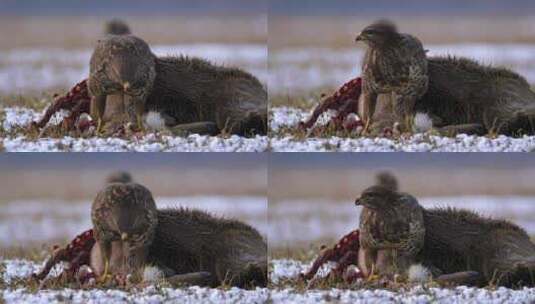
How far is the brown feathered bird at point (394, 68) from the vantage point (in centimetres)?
608

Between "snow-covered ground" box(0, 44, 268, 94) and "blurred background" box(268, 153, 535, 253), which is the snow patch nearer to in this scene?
"blurred background" box(268, 153, 535, 253)

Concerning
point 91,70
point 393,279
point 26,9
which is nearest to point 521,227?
point 393,279

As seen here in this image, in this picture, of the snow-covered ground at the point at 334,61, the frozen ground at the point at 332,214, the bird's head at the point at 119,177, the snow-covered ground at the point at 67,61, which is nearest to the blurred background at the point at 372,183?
the frozen ground at the point at 332,214

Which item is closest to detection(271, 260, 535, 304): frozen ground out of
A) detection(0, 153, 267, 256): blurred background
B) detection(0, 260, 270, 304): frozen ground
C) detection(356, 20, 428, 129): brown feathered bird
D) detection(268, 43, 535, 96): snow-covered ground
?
detection(0, 260, 270, 304): frozen ground

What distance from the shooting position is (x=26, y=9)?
20.4 feet

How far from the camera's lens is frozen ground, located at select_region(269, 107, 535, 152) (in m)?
6.07

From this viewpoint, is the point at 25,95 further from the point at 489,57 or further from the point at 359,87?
the point at 489,57

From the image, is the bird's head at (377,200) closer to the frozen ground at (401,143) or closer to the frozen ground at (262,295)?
the frozen ground at (401,143)

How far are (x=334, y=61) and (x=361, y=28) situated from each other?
197 mm

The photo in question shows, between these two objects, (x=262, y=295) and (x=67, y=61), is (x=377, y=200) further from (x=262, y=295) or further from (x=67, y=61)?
(x=67, y=61)

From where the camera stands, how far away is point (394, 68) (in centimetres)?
609

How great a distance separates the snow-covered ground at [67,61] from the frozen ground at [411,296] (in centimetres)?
101

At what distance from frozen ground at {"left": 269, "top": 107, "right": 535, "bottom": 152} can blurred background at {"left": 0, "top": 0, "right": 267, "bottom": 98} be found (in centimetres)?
30

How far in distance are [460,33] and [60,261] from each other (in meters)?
2.13
